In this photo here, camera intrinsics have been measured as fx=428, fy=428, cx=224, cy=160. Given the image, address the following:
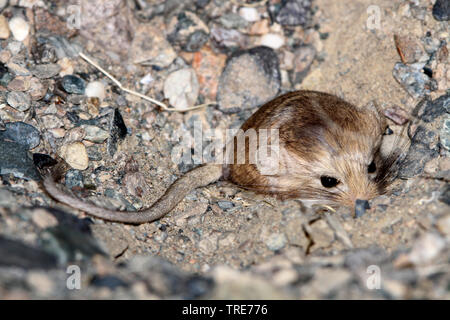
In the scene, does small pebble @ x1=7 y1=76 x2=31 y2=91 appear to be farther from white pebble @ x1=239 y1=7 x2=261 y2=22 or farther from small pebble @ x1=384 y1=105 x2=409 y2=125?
small pebble @ x1=384 y1=105 x2=409 y2=125

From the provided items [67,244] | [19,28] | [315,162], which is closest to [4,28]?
[19,28]

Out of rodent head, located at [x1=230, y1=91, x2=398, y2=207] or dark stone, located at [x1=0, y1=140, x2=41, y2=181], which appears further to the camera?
rodent head, located at [x1=230, y1=91, x2=398, y2=207]

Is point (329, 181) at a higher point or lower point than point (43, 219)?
higher

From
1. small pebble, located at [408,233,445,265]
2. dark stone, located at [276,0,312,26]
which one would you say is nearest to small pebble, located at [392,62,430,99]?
dark stone, located at [276,0,312,26]

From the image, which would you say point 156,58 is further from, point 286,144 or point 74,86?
point 286,144

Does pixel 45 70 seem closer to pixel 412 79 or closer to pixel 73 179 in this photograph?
pixel 73 179

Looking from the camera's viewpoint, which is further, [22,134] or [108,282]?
[22,134]
